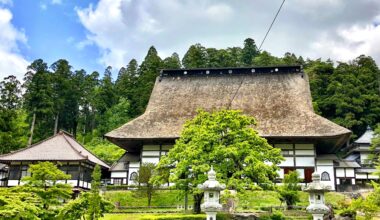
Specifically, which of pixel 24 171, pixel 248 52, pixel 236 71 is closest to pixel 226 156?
pixel 24 171

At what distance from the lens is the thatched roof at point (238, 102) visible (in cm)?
3356

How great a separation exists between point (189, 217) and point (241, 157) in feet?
14.4

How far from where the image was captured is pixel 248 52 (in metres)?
67.8

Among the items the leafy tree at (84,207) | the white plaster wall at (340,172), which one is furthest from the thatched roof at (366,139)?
the leafy tree at (84,207)

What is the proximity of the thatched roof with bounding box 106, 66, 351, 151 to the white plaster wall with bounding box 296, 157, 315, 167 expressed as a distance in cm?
230

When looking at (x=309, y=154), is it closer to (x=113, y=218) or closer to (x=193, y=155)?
(x=193, y=155)

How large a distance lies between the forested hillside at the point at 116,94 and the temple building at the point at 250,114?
11456 millimetres

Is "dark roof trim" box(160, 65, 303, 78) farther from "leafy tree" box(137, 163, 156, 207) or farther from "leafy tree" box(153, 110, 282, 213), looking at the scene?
"leafy tree" box(153, 110, 282, 213)

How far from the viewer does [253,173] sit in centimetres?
2156

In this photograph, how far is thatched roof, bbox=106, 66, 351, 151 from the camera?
110 feet

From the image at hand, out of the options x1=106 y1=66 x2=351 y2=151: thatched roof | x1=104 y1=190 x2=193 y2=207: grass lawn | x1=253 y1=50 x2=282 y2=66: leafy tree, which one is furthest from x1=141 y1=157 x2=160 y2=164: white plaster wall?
x1=253 y1=50 x2=282 y2=66: leafy tree

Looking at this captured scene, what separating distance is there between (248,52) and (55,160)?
42141 millimetres

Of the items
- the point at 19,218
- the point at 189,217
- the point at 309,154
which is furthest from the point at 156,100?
the point at 19,218

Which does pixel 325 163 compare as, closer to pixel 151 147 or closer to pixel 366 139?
pixel 151 147
